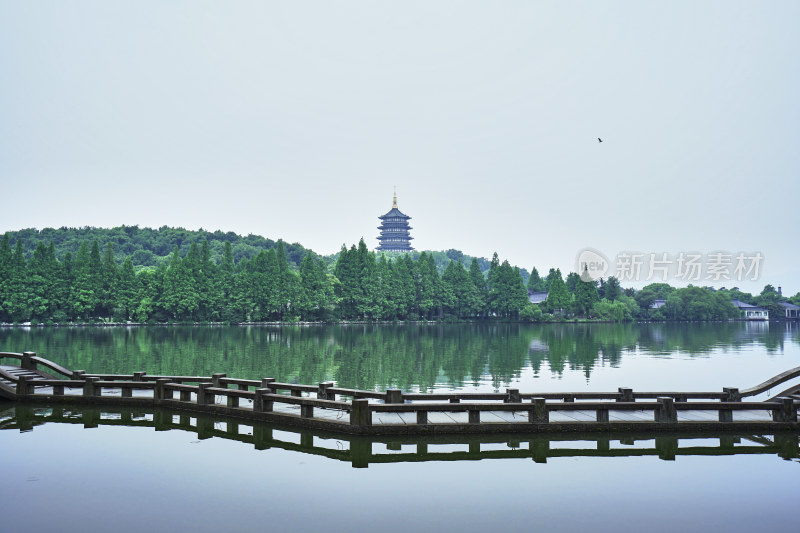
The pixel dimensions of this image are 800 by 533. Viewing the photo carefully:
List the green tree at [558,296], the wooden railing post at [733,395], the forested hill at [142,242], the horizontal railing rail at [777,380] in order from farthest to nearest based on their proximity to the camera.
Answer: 1. the forested hill at [142,242]
2. the green tree at [558,296]
3. the wooden railing post at [733,395]
4. the horizontal railing rail at [777,380]

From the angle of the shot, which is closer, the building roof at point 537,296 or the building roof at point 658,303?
the building roof at point 537,296

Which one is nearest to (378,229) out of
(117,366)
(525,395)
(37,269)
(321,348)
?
(37,269)

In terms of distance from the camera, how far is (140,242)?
124 metres

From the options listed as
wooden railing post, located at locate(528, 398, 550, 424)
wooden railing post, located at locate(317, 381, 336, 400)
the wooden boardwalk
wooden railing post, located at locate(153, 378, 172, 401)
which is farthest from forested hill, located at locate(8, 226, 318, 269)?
wooden railing post, located at locate(528, 398, 550, 424)

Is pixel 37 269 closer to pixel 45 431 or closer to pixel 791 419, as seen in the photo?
pixel 45 431

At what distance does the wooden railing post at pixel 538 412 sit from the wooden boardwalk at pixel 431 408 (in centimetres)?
2

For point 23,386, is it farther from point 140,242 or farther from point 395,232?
point 395,232

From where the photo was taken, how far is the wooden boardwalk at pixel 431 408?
12.3 meters

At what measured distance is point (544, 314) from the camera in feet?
314

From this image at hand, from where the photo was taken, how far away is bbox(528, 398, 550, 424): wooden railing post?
488 inches

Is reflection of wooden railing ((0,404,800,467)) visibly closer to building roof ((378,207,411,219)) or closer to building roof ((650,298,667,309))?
building roof ((650,298,667,309))

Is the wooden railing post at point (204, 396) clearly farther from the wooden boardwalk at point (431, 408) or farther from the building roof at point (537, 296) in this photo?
the building roof at point (537, 296)

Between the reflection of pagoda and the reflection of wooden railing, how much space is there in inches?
6087

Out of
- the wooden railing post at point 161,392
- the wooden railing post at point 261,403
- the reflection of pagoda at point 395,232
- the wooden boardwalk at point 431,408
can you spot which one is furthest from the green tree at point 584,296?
the wooden railing post at point 261,403
